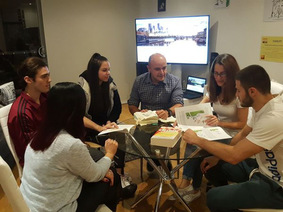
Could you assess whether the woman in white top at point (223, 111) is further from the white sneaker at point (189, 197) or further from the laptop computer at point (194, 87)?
the laptop computer at point (194, 87)

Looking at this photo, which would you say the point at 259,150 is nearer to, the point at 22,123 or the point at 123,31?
the point at 22,123

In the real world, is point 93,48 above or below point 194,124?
above

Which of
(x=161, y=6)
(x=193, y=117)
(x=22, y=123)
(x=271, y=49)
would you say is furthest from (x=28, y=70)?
(x=161, y=6)

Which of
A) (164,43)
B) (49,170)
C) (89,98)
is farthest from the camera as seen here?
(164,43)

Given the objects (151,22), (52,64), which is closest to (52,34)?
(52,64)

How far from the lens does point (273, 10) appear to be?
9.51 ft

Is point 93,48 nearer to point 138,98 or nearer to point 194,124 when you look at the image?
point 138,98

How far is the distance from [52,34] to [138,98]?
8.19ft

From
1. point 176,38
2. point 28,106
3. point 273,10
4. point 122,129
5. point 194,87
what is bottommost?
point 194,87

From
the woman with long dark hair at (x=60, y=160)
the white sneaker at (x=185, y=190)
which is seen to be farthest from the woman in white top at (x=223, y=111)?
the woman with long dark hair at (x=60, y=160)

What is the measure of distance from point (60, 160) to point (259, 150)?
1.04m

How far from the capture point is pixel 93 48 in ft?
15.7

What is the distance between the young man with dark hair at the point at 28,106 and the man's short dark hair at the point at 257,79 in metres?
1.22

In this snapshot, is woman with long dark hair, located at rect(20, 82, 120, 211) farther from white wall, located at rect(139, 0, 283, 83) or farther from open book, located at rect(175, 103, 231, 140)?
→ white wall, located at rect(139, 0, 283, 83)
